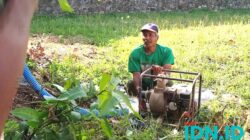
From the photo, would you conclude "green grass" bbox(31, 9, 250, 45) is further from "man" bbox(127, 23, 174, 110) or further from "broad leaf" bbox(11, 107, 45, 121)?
"broad leaf" bbox(11, 107, 45, 121)

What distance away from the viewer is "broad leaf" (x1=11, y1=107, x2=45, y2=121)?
4.70 feet

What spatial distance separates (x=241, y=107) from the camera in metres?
4.01

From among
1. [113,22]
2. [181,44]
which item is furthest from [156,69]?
[113,22]

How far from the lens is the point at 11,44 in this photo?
0.44 meters

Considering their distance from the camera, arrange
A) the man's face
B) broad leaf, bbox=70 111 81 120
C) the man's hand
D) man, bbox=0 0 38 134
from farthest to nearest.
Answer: the man's face, the man's hand, broad leaf, bbox=70 111 81 120, man, bbox=0 0 38 134

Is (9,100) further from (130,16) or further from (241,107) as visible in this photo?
(130,16)

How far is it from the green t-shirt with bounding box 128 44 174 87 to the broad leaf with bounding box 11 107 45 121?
277 cm

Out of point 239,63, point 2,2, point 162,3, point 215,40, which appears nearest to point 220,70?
point 239,63

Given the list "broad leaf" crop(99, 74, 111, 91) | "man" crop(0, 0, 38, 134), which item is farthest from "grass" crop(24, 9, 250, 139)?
"man" crop(0, 0, 38, 134)

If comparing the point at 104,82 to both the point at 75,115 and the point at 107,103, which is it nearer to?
the point at 107,103

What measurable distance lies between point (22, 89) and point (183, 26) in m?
5.72

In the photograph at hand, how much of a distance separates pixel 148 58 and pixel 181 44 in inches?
118

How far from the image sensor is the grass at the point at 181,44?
486 centimetres

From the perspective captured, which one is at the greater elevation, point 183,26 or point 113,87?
point 113,87
